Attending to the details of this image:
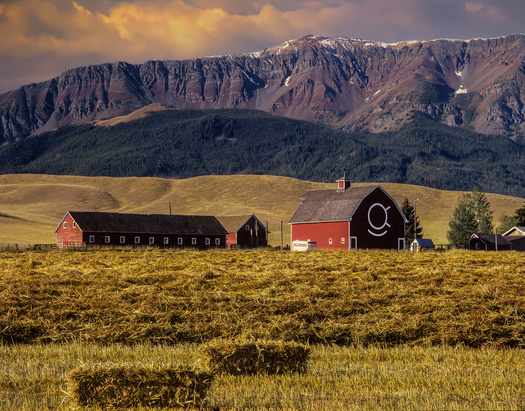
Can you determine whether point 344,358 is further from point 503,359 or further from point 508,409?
point 508,409

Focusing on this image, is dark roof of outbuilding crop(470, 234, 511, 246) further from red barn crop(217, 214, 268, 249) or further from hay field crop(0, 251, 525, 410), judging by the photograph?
hay field crop(0, 251, 525, 410)

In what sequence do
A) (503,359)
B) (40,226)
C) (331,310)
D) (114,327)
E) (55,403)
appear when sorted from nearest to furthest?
(55,403)
(503,359)
(114,327)
(331,310)
(40,226)

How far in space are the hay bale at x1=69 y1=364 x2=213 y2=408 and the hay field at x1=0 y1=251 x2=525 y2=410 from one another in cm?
22

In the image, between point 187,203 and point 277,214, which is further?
point 187,203

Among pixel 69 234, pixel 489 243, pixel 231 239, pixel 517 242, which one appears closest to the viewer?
pixel 69 234

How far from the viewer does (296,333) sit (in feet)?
47.8

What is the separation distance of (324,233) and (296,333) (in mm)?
64284

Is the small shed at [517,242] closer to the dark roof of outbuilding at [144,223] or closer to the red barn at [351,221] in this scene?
the red barn at [351,221]

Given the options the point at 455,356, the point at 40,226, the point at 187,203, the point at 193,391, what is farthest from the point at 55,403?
the point at 187,203

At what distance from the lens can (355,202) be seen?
250ft

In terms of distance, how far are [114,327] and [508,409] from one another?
8951 millimetres

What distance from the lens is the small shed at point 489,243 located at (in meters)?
94.0

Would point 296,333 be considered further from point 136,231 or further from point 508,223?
point 508,223

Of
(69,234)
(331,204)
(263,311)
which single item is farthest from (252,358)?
(69,234)
